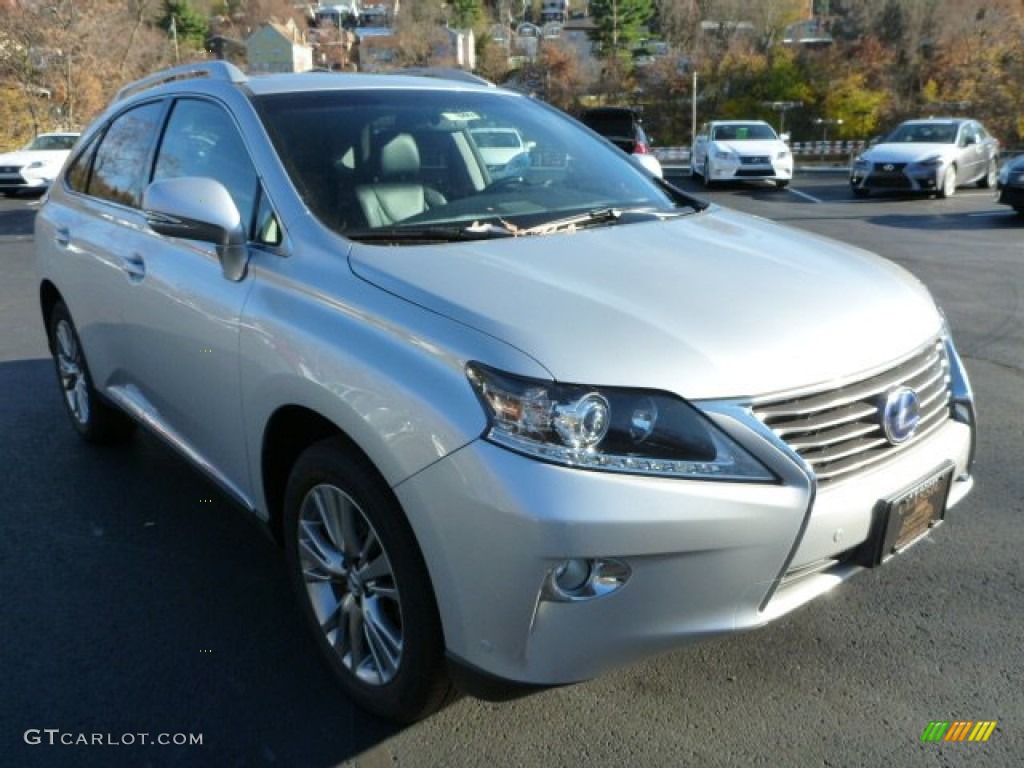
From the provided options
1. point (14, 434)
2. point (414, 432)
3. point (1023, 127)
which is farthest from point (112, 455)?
point (1023, 127)

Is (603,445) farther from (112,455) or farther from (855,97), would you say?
(855,97)

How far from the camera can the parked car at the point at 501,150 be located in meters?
3.42

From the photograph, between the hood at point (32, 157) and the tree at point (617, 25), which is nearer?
the hood at point (32, 157)

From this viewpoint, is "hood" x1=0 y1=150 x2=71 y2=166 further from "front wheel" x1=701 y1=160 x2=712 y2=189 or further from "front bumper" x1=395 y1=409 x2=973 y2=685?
"front bumper" x1=395 y1=409 x2=973 y2=685

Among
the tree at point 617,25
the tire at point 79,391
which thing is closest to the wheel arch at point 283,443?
the tire at point 79,391

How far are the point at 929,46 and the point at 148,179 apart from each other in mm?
54247

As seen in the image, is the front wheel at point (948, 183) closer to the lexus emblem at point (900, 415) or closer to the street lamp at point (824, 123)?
the lexus emblem at point (900, 415)

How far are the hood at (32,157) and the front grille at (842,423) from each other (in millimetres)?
19766

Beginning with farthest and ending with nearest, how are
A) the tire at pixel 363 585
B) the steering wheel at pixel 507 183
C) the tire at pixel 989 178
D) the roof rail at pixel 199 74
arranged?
1. the tire at pixel 989 178
2. the roof rail at pixel 199 74
3. the steering wheel at pixel 507 183
4. the tire at pixel 363 585

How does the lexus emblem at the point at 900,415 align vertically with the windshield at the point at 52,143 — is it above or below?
below

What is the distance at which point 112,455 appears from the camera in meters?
4.65

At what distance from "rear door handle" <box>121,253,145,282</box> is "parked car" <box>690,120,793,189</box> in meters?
17.9

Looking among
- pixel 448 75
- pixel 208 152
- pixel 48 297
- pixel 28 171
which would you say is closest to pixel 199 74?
pixel 208 152

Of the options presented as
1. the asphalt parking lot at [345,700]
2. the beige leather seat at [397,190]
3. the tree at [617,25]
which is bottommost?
the asphalt parking lot at [345,700]
